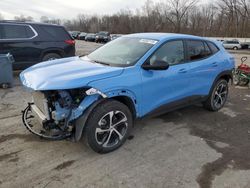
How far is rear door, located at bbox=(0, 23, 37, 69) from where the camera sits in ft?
25.3

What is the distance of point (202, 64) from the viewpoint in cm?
468

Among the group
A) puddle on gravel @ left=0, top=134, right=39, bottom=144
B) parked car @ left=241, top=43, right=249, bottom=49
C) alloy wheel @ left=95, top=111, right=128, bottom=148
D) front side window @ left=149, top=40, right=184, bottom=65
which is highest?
parked car @ left=241, top=43, right=249, bottom=49

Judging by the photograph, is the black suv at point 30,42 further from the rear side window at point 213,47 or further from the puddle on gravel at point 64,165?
the puddle on gravel at point 64,165

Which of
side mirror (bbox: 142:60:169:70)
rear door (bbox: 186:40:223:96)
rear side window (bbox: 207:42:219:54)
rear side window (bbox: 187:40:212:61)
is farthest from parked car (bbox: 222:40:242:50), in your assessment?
side mirror (bbox: 142:60:169:70)

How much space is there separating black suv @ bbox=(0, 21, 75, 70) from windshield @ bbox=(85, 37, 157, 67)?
170 inches

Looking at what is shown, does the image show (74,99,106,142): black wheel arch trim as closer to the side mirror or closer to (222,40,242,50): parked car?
the side mirror

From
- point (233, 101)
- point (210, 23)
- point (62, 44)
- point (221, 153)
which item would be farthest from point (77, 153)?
point (210, 23)

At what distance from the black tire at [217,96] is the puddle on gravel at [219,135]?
0.16m

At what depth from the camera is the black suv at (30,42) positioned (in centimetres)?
775

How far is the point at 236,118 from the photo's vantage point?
515 centimetres

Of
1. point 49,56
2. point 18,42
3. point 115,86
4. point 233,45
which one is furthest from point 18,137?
point 233,45

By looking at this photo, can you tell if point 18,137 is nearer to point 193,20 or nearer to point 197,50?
point 197,50

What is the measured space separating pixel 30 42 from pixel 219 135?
6469mm

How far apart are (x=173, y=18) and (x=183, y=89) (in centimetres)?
6119
